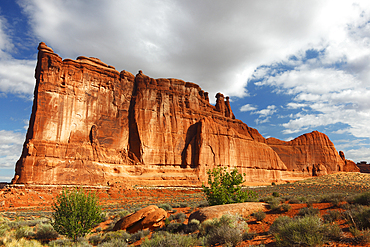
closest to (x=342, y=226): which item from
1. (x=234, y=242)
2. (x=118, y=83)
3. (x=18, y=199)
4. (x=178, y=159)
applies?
(x=234, y=242)

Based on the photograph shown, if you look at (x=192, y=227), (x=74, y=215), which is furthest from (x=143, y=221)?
(x=74, y=215)

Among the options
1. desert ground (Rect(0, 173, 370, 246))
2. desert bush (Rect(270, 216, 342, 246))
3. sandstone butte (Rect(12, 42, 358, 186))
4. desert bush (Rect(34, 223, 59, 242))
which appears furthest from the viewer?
sandstone butte (Rect(12, 42, 358, 186))

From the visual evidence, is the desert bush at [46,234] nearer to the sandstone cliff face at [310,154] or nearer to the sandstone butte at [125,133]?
the sandstone butte at [125,133]

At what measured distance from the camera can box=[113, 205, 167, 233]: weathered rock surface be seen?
41.2ft

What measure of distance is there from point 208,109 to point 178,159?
20001mm

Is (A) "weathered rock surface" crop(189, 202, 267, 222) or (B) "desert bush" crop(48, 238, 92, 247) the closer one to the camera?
(B) "desert bush" crop(48, 238, 92, 247)

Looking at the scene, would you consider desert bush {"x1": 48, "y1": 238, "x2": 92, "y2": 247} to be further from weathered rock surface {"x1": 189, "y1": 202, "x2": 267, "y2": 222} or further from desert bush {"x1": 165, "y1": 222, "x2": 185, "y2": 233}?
weathered rock surface {"x1": 189, "y1": 202, "x2": 267, "y2": 222}

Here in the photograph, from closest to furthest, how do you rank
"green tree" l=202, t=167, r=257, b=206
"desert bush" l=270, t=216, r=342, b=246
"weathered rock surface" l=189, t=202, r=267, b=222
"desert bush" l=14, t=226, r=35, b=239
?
1. "desert bush" l=270, t=216, r=342, b=246
2. "weathered rock surface" l=189, t=202, r=267, b=222
3. "desert bush" l=14, t=226, r=35, b=239
4. "green tree" l=202, t=167, r=257, b=206

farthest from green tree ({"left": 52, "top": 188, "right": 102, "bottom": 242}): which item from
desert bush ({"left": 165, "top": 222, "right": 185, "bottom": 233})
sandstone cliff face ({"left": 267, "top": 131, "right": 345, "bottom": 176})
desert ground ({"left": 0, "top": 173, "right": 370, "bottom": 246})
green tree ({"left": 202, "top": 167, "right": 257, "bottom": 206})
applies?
sandstone cliff face ({"left": 267, "top": 131, "right": 345, "bottom": 176})

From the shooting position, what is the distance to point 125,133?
54.5m

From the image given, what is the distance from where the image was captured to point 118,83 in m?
56.1

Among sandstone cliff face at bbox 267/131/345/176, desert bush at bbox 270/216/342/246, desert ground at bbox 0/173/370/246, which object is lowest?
desert ground at bbox 0/173/370/246

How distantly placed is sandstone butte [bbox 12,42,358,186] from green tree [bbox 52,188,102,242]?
32.7m

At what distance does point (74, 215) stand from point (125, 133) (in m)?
44.3
